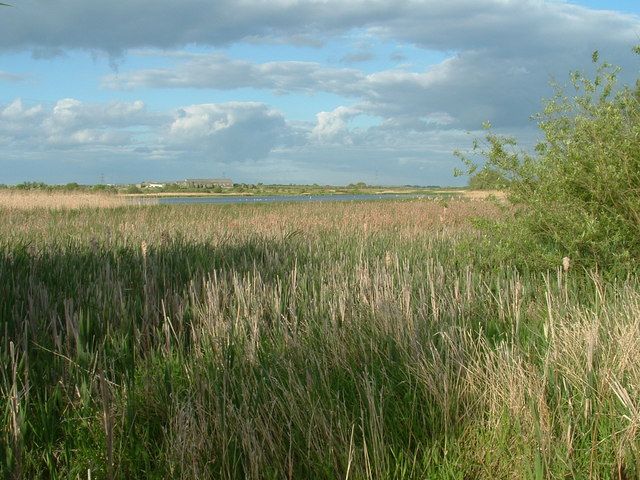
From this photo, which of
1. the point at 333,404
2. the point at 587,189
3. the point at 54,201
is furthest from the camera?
the point at 54,201

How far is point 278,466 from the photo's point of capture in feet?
9.07

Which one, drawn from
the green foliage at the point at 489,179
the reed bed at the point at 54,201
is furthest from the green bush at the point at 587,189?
the reed bed at the point at 54,201

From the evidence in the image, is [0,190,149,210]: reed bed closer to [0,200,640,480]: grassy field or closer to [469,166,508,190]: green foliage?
→ [469,166,508,190]: green foliage

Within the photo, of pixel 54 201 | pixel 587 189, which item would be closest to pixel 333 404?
pixel 587 189

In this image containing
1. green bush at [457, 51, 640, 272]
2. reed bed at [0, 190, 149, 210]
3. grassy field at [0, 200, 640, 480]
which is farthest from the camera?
reed bed at [0, 190, 149, 210]

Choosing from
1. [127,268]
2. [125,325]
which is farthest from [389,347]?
[127,268]

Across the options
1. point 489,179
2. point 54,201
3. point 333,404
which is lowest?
point 333,404

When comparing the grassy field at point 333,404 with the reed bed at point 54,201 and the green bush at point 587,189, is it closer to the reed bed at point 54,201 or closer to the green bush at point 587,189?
the green bush at point 587,189

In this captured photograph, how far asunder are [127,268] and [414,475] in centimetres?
498

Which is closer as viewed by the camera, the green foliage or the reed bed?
the green foliage

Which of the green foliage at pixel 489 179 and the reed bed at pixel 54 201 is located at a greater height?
the green foliage at pixel 489 179

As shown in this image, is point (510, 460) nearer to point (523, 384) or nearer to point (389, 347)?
point (523, 384)

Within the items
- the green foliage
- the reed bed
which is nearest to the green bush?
the green foliage

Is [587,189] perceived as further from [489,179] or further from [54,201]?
[54,201]
